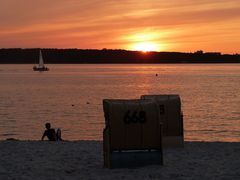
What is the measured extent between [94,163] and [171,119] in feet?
12.3

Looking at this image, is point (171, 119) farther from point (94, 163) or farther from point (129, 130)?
point (129, 130)

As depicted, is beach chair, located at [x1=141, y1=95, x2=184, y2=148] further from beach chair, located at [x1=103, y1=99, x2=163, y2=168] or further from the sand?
beach chair, located at [x1=103, y1=99, x2=163, y2=168]

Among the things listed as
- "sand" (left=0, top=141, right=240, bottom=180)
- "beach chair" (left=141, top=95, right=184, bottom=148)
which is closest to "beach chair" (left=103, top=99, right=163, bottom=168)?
"sand" (left=0, top=141, right=240, bottom=180)

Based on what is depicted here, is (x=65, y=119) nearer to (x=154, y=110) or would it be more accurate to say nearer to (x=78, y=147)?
(x=78, y=147)

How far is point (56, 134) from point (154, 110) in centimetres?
1047

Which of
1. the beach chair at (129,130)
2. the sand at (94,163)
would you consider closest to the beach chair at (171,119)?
the sand at (94,163)

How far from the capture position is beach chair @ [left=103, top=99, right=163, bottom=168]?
13.0 metres

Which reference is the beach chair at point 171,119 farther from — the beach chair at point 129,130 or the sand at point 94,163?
the beach chair at point 129,130

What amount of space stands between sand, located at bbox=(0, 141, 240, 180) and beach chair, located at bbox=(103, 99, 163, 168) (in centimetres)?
35

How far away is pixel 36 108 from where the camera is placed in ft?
212

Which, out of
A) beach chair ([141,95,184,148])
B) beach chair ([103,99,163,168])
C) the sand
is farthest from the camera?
beach chair ([141,95,184,148])

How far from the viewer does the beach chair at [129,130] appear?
13.0 meters

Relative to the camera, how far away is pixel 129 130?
1310cm

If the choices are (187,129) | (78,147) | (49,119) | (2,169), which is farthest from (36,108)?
(2,169)
